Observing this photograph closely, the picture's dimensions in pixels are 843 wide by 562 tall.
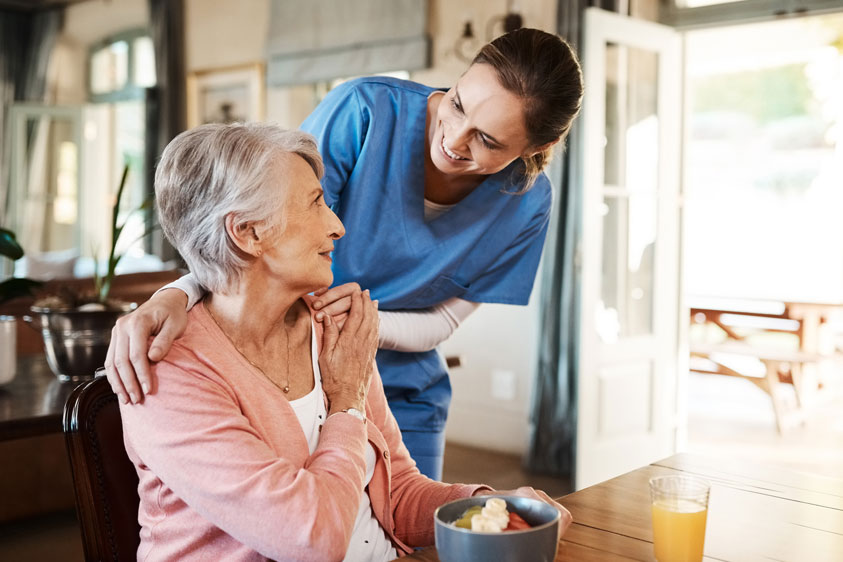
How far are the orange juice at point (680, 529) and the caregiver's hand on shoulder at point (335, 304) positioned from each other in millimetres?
532

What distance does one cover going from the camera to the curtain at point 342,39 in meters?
4.77

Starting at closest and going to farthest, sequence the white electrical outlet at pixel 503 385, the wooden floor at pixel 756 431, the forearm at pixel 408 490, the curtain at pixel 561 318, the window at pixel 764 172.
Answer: the forearm at pixel 408 490 < the curtain at pixel 561 318 < the white electrical outlet at pixel 503 385 < the wooden floor at pixel 756 431 < the window at pixel 764 172

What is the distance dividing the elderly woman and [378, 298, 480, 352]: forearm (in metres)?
0.32

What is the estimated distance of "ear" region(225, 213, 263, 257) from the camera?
115 cm

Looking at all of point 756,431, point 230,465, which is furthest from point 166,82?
point 230,465

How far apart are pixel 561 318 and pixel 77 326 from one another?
97.9 inches

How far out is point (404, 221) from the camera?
5.63 ft

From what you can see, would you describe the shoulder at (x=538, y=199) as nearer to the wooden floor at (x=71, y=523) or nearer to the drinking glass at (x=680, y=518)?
the drinking glass at (x=680, y=518)

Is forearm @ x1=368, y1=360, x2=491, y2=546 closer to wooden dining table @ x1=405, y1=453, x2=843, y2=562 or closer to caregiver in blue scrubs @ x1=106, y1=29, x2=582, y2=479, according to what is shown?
wooden dining table @ x1=405, y1=453, x2=843, y2=562

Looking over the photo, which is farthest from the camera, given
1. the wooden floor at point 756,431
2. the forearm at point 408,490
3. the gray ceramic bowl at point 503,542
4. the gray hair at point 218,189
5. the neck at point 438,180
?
the wooden floor at point 756,431

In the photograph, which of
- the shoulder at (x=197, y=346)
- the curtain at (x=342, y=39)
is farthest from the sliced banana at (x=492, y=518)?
the curtain at (x=342, y=39)

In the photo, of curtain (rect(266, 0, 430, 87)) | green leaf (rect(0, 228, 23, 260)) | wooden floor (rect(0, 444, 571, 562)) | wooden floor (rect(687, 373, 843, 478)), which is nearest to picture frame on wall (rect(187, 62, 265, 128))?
curtain (rect(266, 0, 430, 87))

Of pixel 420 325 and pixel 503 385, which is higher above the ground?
pixel 420 325

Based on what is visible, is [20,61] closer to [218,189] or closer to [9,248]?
[9,248]
